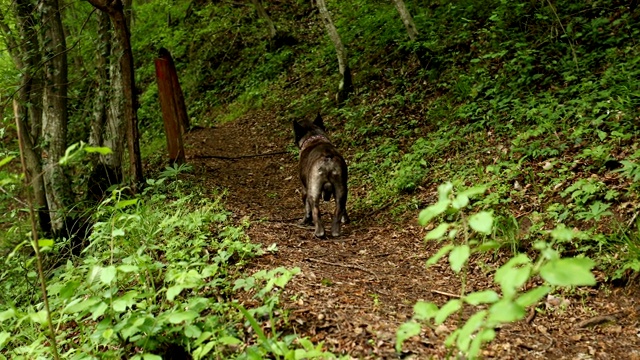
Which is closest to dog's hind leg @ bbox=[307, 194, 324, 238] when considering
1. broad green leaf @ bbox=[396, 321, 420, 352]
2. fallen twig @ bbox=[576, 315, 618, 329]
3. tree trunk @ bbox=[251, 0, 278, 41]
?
fallen twig @ bbox=[576, 315, 618, 329]

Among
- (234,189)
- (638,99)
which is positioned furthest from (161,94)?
(638,99)

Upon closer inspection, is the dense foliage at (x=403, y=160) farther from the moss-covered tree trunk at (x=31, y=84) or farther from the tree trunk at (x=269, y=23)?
the tree trunk at (x=269, y=23)

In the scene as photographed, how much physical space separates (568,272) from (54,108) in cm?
824

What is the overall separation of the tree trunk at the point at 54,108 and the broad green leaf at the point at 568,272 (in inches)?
303

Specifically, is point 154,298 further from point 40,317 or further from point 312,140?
point 312,140

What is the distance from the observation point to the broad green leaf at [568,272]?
1.24 m

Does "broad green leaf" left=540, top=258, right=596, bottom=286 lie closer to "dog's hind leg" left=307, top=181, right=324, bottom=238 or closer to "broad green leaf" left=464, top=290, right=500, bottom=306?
"broad green leaf" left=464, top=290, right=500, bottom=306

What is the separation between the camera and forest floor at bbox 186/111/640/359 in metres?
3.00

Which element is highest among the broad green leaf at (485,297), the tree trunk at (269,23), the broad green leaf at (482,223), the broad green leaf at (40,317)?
the tree trunk at (269,23)

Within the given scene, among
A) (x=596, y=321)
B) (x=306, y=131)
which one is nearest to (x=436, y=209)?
(x=596, y=321)

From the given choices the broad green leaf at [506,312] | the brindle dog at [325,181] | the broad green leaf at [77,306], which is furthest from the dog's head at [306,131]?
the broad green leaf at [506,312]

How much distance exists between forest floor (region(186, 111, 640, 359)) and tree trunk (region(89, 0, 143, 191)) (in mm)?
1640

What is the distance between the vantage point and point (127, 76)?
6.73 meters

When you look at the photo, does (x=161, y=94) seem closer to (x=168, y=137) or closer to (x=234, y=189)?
(x=168, y=137)
